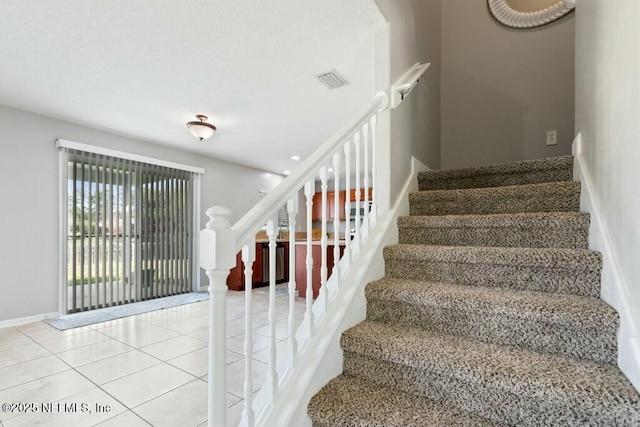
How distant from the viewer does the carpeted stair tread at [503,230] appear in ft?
4.78

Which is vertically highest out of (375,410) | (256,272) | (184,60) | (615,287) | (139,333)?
(184,60)

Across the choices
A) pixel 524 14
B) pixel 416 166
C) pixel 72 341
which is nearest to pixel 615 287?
pixel 416 166

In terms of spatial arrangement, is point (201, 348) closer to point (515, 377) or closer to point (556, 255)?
point (515, 377)

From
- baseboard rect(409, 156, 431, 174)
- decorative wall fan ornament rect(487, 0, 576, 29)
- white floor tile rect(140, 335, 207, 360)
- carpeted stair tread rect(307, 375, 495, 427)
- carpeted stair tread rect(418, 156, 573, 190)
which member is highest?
decorative wall fan ornament rect(487, 0, 576, 29)

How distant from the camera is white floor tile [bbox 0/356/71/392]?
1981 mm

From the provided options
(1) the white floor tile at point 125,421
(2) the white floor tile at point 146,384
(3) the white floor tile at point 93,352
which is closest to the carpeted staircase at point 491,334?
(1) the white floor tile at point 125,421

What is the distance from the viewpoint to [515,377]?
980 millimetres

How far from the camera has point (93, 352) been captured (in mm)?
2434

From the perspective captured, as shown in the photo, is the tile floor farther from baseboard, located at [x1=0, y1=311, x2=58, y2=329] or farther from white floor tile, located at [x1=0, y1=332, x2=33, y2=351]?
baseboard, located at [x1=0, y1=311, x2=58, y2=329]

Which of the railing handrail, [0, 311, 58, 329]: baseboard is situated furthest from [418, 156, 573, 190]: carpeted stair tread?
[0, 311, 58, 329]: baseboard

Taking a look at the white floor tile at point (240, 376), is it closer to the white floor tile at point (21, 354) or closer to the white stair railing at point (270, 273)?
the white stair railing at point (270, 273)

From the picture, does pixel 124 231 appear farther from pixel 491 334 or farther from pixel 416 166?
pixel 491 334

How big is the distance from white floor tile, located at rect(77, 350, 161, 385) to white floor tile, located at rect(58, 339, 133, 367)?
9 cm

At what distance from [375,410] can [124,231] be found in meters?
4.10
